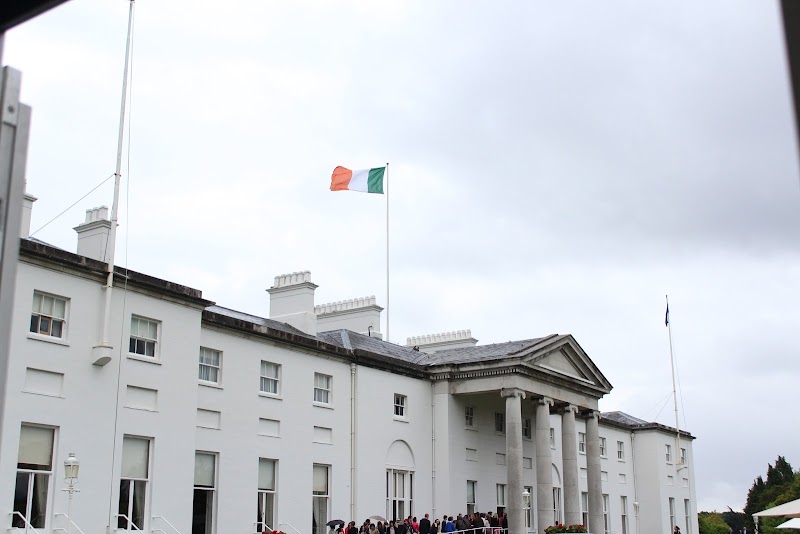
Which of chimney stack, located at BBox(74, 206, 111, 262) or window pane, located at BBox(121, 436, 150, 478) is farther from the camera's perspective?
chimney stack, located at BBox(74, 206, 111, 262)

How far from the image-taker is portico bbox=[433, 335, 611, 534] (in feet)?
136

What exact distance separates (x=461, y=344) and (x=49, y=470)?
111 feet

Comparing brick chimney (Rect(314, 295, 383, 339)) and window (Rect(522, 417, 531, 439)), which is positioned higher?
brick chimney (Rect(314, 295, 383, 339))

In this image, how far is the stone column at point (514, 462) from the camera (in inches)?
1604

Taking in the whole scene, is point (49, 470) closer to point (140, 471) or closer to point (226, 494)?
point (140, 471)

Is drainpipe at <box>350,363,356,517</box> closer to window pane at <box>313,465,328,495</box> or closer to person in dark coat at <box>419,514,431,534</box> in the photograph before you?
window pane at <box>313,465,328,495</box>

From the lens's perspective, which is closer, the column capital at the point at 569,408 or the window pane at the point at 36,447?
the window pane at the point at 36,447

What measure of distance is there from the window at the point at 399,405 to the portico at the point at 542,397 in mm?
2345

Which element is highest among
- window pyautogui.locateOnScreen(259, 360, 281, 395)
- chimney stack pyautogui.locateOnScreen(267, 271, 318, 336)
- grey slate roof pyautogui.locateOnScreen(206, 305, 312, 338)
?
chimney stack pyautogui.locateOnScreen(267, 271, 318, 336)

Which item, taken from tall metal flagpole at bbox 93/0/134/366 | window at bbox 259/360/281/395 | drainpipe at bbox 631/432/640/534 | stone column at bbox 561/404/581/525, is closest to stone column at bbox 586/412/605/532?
stone column at bbox 561/404/581/525

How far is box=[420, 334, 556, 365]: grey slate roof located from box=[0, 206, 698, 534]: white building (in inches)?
7.3

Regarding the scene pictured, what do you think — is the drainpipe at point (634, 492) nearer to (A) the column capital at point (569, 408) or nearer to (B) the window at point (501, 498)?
(A) the column capital at point (569, 408)

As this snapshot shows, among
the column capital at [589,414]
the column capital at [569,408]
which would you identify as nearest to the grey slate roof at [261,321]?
the column capital at [569,408]

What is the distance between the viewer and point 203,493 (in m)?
31.7
